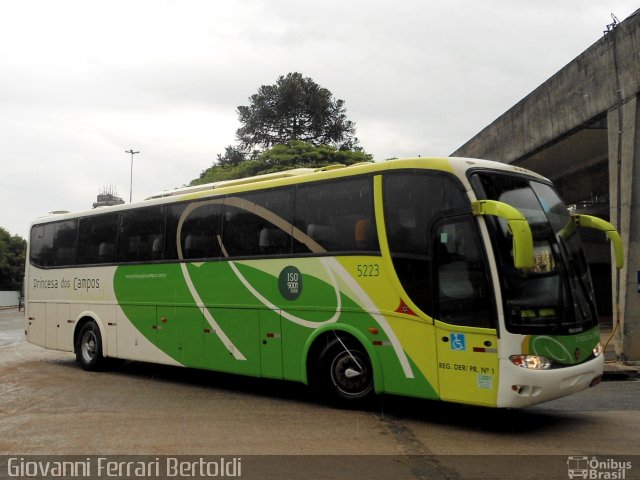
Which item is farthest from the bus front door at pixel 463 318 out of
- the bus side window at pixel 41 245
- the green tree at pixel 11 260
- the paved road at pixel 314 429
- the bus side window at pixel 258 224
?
the green tree at pixel 11 260

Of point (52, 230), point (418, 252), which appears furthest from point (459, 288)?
point (52, 230)

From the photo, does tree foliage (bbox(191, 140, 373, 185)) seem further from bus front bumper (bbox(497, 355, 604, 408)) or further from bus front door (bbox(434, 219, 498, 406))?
bus front bumper (bbox(497, 355, 604, 408))

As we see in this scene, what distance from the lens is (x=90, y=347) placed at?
12.3 m

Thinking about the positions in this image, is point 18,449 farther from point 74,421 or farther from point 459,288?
point 459,288

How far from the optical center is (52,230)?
43.1ft

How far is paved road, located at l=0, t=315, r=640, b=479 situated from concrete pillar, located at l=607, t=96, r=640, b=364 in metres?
2.41

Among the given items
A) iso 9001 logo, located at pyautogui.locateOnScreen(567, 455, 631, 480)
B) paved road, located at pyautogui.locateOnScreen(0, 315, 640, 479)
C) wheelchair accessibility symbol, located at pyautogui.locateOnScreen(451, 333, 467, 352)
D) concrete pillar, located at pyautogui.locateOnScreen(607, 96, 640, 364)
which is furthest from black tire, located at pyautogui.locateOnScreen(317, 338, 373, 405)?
concrete pillar, located at pyautogui.locateOnScreen(607, 96, 640, 364)

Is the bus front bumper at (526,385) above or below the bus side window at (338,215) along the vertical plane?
below

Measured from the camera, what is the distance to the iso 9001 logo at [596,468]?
5164 millimetres

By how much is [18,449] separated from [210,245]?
4.25 meters

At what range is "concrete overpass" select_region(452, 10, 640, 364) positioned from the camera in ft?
39.8

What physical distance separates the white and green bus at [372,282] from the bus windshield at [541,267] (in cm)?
2

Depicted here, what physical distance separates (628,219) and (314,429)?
334 inches

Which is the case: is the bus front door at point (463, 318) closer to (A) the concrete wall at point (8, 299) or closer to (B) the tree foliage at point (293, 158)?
(B) the tree foliage at point (293, 158)
